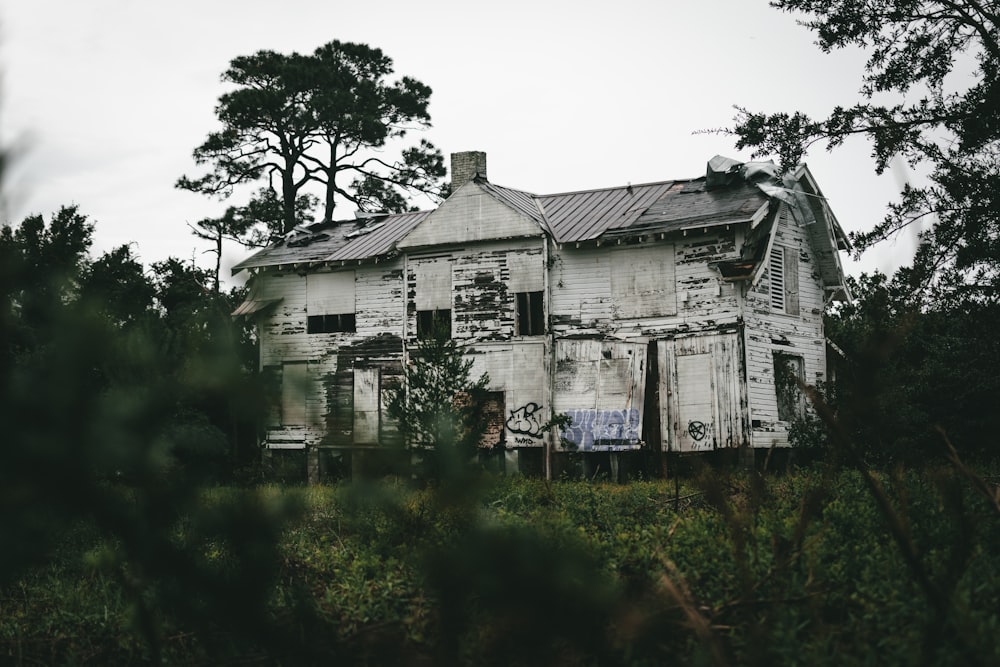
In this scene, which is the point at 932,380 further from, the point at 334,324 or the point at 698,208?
the point at 334,324

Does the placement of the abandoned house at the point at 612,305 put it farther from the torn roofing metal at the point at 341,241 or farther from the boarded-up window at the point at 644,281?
the torn roofing metal at the point at 341,241

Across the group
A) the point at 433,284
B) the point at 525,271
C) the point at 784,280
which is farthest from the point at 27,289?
the point at 784,280

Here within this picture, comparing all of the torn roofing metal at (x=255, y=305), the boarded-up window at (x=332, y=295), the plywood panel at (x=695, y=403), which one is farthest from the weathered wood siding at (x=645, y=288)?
the torn roofing metal at (x=255, y=305)

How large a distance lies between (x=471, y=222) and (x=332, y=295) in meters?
4.66

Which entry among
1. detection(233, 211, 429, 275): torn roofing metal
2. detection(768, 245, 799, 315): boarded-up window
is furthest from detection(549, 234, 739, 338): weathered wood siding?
detection(233, 211, 429, 275): torn roofing metal

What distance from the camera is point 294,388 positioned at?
7.14 ft

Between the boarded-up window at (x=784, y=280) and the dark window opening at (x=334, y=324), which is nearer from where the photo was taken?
the boarded-up window at (x=784, y=280)

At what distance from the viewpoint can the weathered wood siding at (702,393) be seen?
65.3 feet

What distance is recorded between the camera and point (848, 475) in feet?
39.0

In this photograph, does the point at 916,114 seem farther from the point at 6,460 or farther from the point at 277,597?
the point at 6,460

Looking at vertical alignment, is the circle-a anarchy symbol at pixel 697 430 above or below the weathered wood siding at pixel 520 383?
below

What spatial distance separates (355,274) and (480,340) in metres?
4.41

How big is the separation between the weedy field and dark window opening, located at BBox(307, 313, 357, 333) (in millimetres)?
10980

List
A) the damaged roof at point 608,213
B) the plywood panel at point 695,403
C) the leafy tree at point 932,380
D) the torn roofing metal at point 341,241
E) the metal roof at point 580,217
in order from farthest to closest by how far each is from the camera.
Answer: the torn roofing metal at point 341,241 < the metal roof at point 580,217 < the damaged roof at point 608,213 < the plywood panel at point 695,403 < the leafy tree at point 932,380
